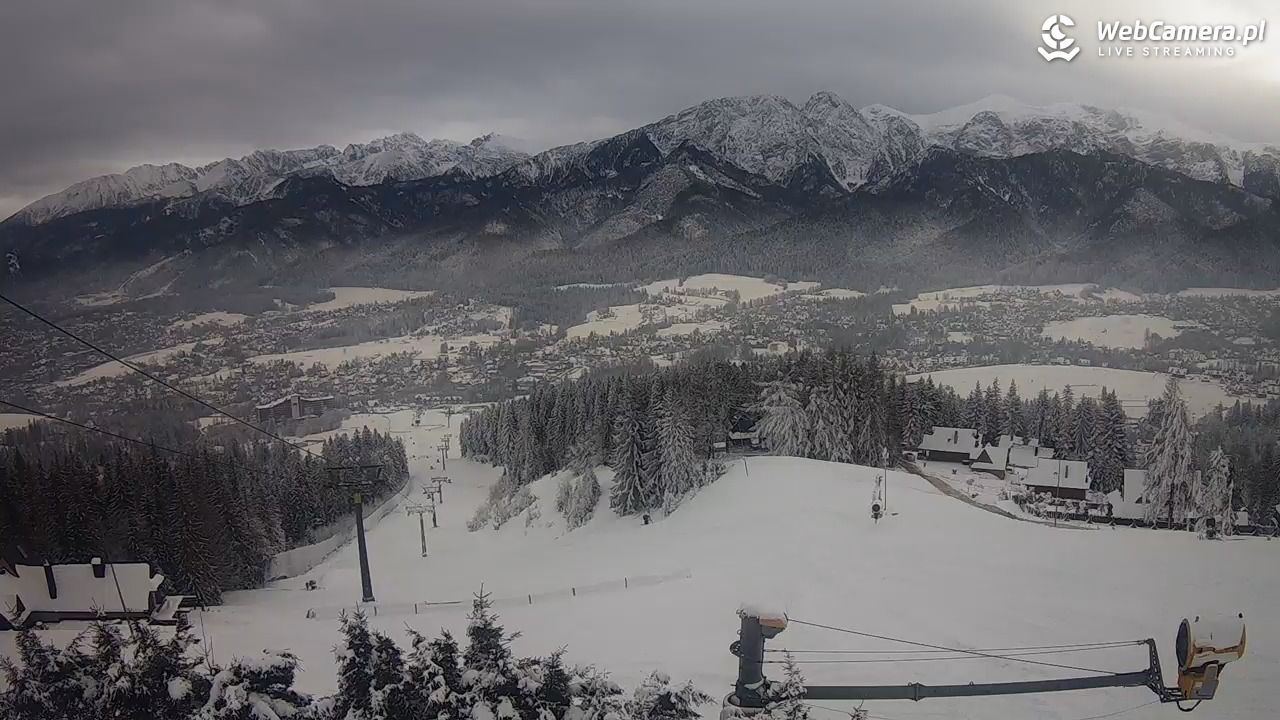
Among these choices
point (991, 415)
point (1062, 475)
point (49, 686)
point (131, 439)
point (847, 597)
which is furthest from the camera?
point (991, 415)

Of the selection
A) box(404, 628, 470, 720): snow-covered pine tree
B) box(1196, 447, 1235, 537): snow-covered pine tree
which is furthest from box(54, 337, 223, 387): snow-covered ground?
box(1196, 447, 1235, 537): snow-covered pine tree

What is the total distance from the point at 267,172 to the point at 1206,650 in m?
55.4

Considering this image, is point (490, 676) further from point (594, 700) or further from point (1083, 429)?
point (1083, 429)

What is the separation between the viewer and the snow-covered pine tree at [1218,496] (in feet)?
48.9

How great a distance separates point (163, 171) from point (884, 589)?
21.1 metres

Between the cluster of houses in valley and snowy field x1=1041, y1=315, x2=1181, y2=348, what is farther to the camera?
snowy field x1=1041, y1=315, x2=1181, y2=348

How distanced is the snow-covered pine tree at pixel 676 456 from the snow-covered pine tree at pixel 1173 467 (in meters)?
11.0

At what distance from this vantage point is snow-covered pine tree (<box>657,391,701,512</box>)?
18.8 meters

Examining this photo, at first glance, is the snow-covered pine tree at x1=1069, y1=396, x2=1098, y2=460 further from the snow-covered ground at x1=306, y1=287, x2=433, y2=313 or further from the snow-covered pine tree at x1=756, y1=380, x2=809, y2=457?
the snow-covered ground at x1=306, y1=287, x2=433, y2=313

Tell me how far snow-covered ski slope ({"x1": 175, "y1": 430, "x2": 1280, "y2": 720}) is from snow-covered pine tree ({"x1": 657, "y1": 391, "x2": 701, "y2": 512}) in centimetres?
343

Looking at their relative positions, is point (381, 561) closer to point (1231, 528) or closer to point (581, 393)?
point (581, 393)

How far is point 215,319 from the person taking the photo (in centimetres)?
2470

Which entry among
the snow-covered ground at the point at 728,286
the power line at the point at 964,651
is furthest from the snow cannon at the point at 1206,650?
the snow-covered ground at the point at 728,286

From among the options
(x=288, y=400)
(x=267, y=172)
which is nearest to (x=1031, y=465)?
(x=288, y=400)
